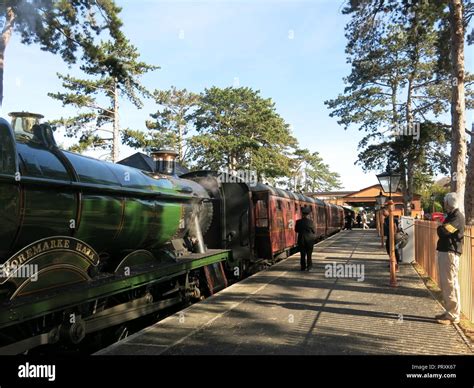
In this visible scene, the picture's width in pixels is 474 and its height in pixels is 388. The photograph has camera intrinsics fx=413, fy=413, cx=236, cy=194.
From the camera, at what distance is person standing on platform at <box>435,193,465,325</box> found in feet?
19.2

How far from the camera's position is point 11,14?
14609 millimetres

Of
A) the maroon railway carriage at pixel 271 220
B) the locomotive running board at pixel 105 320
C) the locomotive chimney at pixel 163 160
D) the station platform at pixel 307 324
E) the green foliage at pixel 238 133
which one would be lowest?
the station platform at pixel 307 324

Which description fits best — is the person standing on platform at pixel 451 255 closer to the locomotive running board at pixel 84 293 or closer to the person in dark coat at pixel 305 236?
the locomotive running board at pixel 84 293

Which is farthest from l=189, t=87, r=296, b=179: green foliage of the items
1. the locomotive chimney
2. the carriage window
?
the locomotive chimney

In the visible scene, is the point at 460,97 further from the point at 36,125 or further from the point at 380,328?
the point at 36,125

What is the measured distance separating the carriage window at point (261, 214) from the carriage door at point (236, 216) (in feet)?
2.53

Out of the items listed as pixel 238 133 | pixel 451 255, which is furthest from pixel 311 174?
pixel 451 255

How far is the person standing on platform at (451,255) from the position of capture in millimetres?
5855

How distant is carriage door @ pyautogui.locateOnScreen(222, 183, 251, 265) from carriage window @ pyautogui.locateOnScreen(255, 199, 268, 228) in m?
0.77

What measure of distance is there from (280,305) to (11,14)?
14.2m

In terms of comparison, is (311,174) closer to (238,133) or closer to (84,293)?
(238,133)

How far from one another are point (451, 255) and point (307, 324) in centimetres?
227

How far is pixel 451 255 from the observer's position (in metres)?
5.86

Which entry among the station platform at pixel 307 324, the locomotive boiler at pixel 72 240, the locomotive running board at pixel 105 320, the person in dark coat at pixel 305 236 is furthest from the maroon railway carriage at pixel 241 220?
the locomotive running board at pixel 105 320
